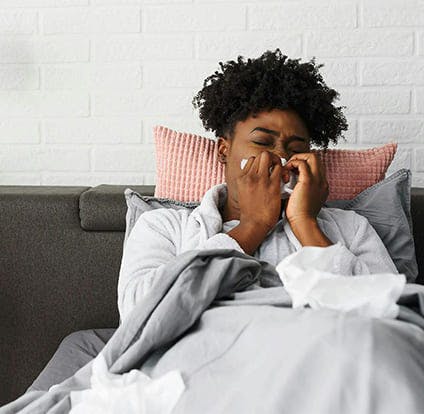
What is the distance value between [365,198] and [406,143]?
1.71ft

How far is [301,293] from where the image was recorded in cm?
136

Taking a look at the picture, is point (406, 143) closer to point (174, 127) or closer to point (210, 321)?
point (174, 127)

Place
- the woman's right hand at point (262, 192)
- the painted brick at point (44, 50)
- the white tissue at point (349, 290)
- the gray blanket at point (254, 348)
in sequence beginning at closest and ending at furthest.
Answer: the gray blanket at point (254, 348), the white tissue at point (349, 290), the woman's right hand at point (262, 192), the painted brick at point (44, 50)

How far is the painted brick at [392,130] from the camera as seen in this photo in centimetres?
253

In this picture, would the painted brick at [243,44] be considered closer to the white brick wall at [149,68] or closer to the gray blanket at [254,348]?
the white brick wall at [149,68]

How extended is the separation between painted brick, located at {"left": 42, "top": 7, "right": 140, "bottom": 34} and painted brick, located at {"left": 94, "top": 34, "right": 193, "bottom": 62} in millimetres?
29

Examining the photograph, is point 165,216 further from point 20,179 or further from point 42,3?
point 42,3

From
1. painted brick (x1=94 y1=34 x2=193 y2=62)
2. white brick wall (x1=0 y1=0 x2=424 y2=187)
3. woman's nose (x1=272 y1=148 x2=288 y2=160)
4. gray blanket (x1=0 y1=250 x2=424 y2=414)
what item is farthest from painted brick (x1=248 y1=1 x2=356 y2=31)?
gray blanket (x1=0 y1=250 x2=424 y2=414)

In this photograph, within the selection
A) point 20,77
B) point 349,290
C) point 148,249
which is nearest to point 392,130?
point 148,249

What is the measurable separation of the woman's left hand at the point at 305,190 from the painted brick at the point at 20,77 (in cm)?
102

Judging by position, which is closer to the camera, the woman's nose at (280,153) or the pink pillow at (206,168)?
the woman's nose at (280,153)

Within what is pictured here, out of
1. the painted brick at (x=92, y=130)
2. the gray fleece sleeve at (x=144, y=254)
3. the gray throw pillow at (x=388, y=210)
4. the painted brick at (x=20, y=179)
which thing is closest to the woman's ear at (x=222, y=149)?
the gray throw pillow at (x=388, y=210)

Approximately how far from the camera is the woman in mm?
1839

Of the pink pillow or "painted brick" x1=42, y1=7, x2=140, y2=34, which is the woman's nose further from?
"painted brick" x1=42, y1=7, x2=140, y2=34
